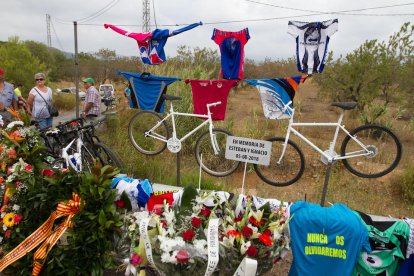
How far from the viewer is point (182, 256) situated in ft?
6.16

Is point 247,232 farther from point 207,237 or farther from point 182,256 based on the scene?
point 182,256

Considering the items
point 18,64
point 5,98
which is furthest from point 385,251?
point 18,64

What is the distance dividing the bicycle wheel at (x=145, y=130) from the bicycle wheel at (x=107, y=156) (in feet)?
2.05

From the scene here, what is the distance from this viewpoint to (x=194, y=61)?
306 inches

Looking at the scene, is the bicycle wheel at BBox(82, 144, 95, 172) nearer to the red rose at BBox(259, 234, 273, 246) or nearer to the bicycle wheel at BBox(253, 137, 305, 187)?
the bicycle wheel at BBox(253, 137, 305, 187)

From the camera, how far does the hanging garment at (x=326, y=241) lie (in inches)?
84.2

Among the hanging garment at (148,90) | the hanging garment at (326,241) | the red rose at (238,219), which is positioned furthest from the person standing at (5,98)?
the hanging garment at (326,241)

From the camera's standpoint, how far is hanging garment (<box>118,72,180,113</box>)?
4.25 metres

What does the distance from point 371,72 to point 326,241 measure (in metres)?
8.15

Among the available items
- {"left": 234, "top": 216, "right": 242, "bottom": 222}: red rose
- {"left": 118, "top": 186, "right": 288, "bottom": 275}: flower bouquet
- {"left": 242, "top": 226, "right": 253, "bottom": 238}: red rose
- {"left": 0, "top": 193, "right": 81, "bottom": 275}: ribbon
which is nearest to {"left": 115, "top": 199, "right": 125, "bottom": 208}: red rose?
{"left": 118, "top": 186, "right": 288, "bottom": 275}: flower bouquet

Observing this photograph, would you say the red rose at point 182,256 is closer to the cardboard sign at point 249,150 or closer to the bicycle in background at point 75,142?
the cardboard sign at point 249,150

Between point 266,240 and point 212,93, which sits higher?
point 212,93

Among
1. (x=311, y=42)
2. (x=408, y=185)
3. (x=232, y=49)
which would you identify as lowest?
(x=408, y=185)

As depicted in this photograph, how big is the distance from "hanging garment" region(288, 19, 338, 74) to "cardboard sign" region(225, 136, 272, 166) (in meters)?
1.61
